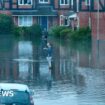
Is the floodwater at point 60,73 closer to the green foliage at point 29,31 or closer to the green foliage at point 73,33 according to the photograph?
the green foliage at point 73,33

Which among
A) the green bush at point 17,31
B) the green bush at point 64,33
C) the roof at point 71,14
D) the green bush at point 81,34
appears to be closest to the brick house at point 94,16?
the green bush at point 81,34

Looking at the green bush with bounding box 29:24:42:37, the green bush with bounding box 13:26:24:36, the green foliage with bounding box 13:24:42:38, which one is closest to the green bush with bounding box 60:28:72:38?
the green foliage with bounding box 13:24:42:38

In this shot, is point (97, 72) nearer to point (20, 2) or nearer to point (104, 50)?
point (104, 50)

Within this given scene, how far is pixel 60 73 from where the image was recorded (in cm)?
3569

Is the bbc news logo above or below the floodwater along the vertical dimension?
above

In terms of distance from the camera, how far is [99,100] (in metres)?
25.7

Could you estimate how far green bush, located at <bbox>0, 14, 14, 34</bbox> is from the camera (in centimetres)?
7975

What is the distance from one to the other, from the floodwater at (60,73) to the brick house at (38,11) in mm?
32392

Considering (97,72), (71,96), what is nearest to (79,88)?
(71,96)

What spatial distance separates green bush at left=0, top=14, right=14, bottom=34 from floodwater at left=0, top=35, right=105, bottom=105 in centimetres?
2586

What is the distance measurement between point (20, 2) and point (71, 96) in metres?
61.4

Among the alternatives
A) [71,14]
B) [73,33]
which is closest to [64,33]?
[73,33]

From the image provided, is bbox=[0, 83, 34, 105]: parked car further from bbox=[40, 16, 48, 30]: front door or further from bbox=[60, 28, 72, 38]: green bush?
bbox=[40, 16, 48, 30]: front door

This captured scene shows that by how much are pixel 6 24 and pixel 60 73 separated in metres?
44.5
